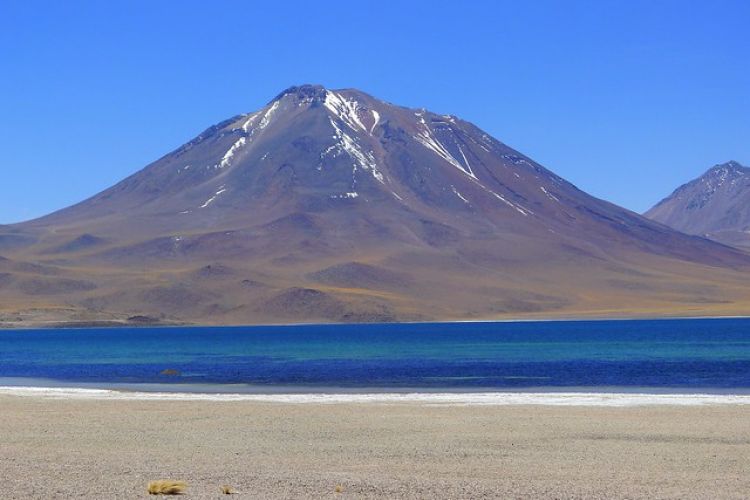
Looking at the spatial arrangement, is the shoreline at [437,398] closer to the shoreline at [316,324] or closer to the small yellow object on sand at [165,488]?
the small yellow object on sand at [165,488]

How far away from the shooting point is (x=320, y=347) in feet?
313

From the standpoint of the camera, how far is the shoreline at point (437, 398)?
36.4 meters

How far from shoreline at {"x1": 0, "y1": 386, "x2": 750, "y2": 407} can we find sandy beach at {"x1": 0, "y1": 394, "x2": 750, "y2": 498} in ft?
5.32

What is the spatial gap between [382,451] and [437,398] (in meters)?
15.2

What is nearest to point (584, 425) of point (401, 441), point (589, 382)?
point (401, 441)

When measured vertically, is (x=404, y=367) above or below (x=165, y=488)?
below

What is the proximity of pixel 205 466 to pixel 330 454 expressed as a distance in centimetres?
310

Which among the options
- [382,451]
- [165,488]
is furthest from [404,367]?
[165,488]

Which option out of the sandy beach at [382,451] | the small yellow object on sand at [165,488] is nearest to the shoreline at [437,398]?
the sandy beach at [382,451]

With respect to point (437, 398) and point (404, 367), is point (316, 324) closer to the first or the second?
point (404, 367)

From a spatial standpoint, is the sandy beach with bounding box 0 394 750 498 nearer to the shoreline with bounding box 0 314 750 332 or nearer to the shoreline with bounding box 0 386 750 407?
the shoreline with bounding box 0 386 750 407

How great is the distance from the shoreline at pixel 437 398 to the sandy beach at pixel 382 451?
1.62m

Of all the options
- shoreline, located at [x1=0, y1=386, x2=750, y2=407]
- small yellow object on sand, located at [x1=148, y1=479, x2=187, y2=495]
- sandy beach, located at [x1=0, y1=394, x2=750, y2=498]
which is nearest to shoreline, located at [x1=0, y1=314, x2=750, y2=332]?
shoreline, located at [x1=0, y1=386, x2=750, y2=407]

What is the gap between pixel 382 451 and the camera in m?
24.1
